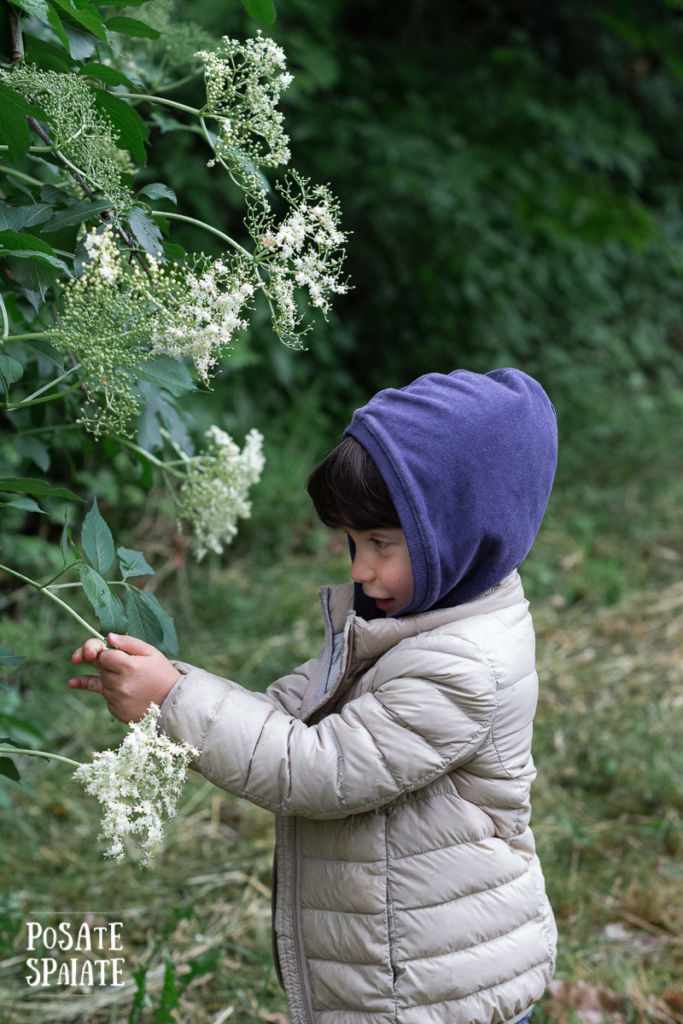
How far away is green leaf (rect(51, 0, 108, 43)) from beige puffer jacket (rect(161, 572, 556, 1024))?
0.83m

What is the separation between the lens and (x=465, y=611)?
1.48m

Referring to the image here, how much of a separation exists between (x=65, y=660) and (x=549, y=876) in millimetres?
1713

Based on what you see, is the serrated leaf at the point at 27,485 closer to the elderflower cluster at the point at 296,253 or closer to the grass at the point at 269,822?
the elderflower cluster at the point at 296,253

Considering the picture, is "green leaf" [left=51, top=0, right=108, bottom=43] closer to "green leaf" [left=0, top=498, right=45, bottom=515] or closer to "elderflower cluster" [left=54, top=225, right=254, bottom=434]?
"elderflower cluster" [left=54, top=225, right=254, bottom=434]

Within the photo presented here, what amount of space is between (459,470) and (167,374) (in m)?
0.42

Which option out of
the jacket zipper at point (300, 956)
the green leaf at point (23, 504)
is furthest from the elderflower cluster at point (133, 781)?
the jacket zipper at point (300, 956)

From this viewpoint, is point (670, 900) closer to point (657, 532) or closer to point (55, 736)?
point (55, 736)

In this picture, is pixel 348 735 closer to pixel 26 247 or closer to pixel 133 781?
pixel 133 781

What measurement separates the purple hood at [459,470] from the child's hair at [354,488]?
0.09ft

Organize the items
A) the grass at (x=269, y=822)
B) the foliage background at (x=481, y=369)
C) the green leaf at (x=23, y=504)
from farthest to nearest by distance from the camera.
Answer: the foliage background at (x=481, y=369), the grass at (x=269, y=822), the green leaf at (x=23, y=504)

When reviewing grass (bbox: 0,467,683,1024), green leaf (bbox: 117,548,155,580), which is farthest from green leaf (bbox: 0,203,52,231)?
grass (bbox: 0,467,683,1024)

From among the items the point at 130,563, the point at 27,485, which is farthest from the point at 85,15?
the point at 130,563

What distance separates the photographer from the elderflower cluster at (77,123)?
1.20 metres

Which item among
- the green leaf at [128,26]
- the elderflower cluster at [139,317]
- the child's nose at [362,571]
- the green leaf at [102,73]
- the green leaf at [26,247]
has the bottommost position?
the child's nose at [362,571]
